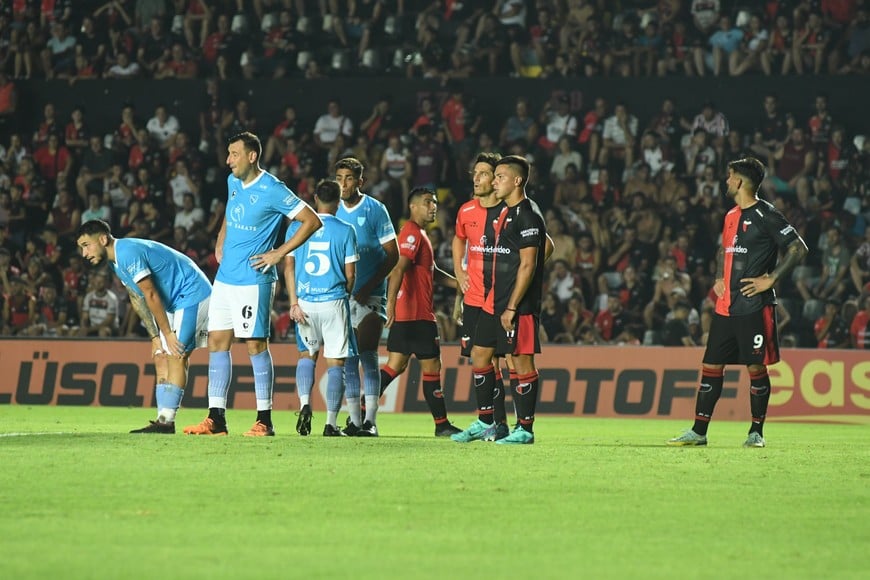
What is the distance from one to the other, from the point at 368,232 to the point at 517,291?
2.04 metres

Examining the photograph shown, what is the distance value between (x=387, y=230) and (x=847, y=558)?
7.38 m

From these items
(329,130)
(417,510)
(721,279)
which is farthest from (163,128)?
(417,510)

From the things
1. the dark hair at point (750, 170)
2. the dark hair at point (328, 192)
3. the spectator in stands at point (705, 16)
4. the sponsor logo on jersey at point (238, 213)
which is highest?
the spectator in stands at point (705, 16)

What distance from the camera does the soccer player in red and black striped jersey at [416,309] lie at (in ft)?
43.3

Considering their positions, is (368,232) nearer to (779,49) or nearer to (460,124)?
(460,124)

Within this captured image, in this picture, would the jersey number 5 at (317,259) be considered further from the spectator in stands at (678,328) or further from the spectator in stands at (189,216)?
the spectator in stands at (189,216)

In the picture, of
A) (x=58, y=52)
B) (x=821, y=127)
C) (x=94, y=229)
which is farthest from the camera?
(x=58, y=52)

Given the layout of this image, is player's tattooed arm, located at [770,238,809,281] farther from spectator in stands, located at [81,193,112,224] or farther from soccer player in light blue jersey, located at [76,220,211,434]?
spectator in stands, located at [81,193,112,224]

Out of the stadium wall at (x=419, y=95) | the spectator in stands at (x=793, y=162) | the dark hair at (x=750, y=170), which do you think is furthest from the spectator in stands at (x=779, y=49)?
the dark hair at (x=750, y=170)

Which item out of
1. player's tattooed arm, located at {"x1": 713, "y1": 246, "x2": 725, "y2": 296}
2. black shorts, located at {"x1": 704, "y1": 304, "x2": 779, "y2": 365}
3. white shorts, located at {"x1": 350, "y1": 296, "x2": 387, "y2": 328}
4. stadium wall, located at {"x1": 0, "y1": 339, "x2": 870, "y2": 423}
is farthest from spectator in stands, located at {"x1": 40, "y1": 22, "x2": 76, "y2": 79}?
black shorts, located at {"x1": 704, "y1": 304, "x2": 779, "y2": 365}

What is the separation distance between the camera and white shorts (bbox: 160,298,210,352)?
40.1ft

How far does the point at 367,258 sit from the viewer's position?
13.0 metres

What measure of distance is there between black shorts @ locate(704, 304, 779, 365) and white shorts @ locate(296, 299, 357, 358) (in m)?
3.22

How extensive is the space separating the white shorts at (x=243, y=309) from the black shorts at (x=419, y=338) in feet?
5.51
